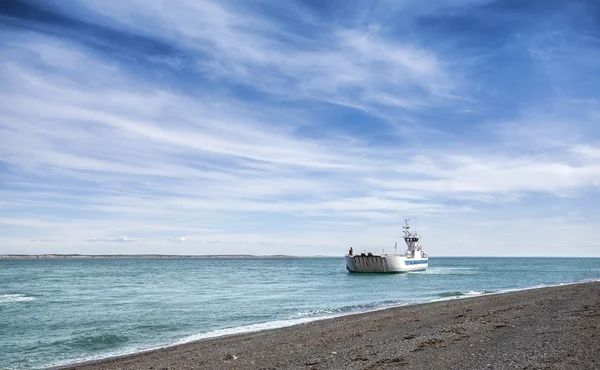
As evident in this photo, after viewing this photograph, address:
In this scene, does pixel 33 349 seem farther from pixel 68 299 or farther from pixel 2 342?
pixel 68 299

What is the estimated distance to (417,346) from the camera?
47.7ft

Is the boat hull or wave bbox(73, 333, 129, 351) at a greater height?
the boat hull

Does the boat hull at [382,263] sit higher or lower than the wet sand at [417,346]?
higher

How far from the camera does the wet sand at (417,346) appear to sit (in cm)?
1194

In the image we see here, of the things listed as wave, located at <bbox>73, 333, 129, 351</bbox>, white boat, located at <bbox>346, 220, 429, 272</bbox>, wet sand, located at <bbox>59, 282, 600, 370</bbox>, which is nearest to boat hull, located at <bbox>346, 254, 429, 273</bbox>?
white boat, located at <bbox>346, 220, 429, 272</bbox>

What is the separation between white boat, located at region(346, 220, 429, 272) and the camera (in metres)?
86.6

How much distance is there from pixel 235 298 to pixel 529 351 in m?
34.6

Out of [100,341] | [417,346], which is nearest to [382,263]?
[100,341]

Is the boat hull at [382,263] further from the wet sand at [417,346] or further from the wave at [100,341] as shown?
the wave at [100,341]

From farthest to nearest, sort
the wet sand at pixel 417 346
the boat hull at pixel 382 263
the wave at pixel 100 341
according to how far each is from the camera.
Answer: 1. the boat hull at pixel 382 263
2. the wave at pixel 100 341
3. the wet sand at pixel 417 346

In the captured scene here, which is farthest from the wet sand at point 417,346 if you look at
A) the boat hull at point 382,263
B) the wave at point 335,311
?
the boat hull at point 382,263

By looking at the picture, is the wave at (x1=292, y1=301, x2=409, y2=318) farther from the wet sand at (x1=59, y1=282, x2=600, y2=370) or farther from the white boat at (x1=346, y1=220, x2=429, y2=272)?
the white boat at (x1=346, y1=220, x2=429, y2=272)

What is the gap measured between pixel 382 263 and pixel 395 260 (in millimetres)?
2438

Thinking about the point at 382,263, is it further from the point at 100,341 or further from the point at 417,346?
the point at 417,346
